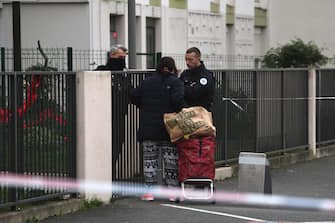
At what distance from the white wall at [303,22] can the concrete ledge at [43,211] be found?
24.9 meters

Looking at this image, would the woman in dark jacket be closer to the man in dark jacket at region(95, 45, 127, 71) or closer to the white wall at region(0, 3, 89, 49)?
the man in dark jacket at region(95, 45, 127, 71)

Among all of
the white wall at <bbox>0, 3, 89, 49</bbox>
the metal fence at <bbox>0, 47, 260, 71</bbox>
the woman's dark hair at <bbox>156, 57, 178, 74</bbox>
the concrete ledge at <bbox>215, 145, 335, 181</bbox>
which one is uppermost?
the white wall at <bbox>0, 3, 89, 49</bbox>

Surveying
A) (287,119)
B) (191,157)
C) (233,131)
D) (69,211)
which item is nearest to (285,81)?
(287,119)

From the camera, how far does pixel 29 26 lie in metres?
22.3

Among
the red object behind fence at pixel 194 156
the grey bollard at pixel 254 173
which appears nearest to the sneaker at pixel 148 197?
the red object behind fence at pixel 194 156

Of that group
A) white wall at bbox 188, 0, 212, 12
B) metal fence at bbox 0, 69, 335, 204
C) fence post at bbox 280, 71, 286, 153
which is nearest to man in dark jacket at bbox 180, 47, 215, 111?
metal fence at bbox 0, 69, 335, 204

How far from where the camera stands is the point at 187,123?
32.1 ft

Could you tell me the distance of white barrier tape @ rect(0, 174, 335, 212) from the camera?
29.6 feet

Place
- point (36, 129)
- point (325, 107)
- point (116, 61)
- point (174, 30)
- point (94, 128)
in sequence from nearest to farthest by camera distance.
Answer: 1. point (36, 129)
2. point (94, 128)
3. point (116, 61)
4. point (325, 107)
5. point (174, 30)

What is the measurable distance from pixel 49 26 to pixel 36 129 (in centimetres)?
1342

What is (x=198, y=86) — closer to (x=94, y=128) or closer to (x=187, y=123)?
(x=187, y=123)

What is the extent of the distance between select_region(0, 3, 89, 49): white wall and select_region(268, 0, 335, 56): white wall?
1349 centimetres

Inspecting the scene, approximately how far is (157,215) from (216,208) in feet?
2.80

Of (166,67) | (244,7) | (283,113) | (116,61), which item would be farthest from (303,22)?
(166,67)
